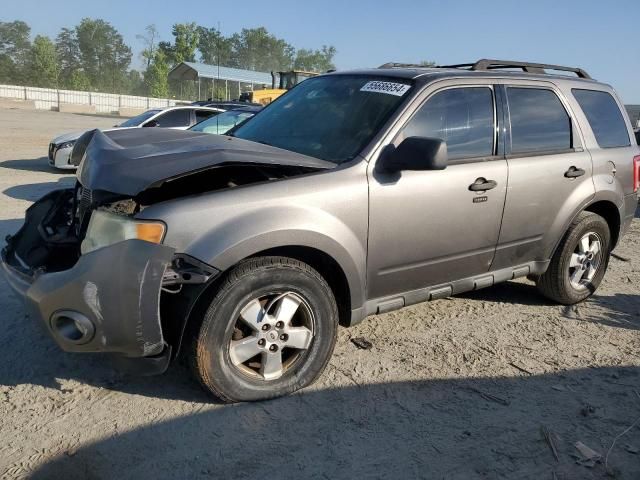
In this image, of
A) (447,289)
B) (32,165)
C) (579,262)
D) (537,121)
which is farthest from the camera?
(32,165)

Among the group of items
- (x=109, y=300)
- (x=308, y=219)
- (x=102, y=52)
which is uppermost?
(x=102, y=52)

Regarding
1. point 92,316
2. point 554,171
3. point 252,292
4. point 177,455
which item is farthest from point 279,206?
point 554,171

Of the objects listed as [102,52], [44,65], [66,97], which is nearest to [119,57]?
[102,52]

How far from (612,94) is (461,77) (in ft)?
6.77

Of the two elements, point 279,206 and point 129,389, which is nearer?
point 279,206

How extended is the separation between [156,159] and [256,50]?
352ft

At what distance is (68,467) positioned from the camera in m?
2.47

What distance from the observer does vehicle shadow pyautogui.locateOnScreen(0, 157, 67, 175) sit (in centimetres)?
1128

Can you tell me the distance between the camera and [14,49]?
257ft

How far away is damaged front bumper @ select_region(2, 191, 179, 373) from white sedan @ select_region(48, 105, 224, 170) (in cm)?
855

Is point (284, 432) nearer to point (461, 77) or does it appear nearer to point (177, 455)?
point (177, 455)

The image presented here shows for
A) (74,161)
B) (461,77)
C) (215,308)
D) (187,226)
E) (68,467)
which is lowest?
(68,467)

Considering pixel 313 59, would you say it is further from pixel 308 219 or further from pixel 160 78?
pixel 308 219

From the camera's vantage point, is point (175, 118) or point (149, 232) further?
point (175, 118)
